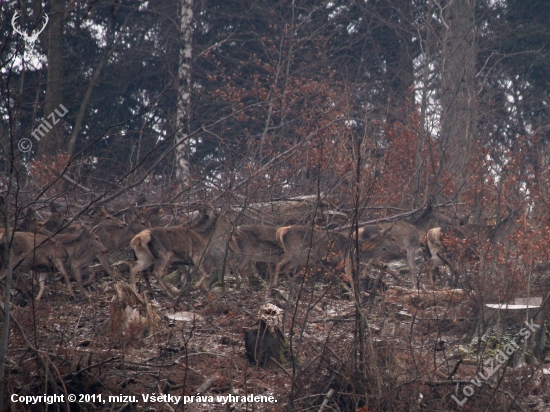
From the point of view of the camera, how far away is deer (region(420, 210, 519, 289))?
1174cm

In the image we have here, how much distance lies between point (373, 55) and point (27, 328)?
69.0ft

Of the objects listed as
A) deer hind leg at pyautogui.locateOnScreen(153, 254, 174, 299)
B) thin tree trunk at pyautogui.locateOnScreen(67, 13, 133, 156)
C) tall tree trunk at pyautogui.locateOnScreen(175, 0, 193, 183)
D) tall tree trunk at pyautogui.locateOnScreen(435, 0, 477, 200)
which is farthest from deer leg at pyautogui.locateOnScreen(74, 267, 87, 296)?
thin tree trunk at pyautogui.locateOnScreen(67, 13, 133, 156)

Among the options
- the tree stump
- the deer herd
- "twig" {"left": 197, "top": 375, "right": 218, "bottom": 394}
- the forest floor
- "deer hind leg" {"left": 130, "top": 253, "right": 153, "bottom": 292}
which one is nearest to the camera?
the forest floor

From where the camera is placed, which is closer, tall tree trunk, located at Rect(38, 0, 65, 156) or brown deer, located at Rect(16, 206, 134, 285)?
brown deer, located at Rect(16, 206, 134, 285)

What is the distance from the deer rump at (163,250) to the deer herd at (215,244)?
0.02 m

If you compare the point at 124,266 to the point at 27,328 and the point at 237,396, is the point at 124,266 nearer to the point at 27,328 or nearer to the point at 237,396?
the point at 27,328

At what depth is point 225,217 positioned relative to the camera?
13.6 meters

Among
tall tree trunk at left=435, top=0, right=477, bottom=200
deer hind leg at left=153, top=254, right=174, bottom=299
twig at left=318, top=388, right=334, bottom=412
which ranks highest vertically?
tall tree trunk at left=435, top=0, right=477, bottom=200

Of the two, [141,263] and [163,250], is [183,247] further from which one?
[141,263]

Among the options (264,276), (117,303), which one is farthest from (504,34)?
(117,303)

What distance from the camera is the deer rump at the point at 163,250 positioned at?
12.3 meters

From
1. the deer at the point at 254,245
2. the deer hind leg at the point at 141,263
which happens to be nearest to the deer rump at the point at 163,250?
the deer hind leg at the point at 141,263

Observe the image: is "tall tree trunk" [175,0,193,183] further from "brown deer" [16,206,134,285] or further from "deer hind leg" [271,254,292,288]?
"deer hind leg" [271,254,292,288]

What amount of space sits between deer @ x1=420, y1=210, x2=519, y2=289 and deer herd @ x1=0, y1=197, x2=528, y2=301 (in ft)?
0.06
